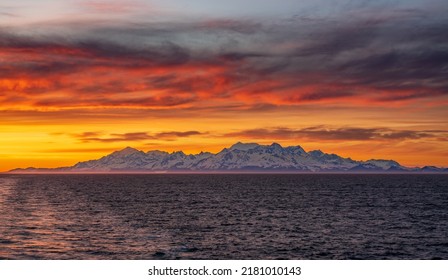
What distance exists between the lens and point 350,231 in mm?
83062

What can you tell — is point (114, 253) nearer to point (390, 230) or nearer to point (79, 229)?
point (79, 229)

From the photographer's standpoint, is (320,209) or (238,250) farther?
(320,209)

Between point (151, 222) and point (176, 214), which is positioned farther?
point (176, 214)

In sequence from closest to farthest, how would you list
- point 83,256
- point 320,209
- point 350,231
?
point 83,256 → point 350,231 → point 320,209

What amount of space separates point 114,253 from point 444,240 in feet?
147

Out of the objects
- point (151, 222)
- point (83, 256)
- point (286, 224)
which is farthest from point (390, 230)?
point (83, 256)

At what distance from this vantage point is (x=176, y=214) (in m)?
109

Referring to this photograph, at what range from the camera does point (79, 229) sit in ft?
274

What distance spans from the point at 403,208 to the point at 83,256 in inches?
3376
